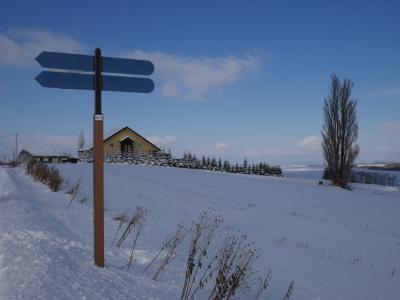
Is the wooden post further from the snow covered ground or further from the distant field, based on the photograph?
the distant field

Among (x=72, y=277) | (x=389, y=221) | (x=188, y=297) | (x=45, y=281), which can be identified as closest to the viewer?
(x=45, y=281)

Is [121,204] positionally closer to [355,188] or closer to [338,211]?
[338,211]

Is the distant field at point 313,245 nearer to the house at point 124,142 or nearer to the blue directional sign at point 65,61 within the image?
the blue directional sign at point 65,61

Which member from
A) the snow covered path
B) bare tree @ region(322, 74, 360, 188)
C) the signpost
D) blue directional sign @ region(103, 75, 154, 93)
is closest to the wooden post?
the signpost

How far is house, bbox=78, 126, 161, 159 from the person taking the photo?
49.5m

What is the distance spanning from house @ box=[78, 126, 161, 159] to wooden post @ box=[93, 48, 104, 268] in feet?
149

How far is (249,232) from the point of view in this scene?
8945mm

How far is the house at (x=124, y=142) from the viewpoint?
49481mm

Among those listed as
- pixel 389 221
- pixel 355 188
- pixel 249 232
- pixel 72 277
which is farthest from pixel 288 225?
pixel 355 188

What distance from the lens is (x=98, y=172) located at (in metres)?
3.82

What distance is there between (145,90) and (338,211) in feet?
44.5

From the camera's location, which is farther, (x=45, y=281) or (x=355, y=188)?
(x=355, y=188)

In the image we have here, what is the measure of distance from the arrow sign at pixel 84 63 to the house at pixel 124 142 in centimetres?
4516

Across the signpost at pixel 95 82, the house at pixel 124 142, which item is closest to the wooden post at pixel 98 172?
the signpost at pixel 95 82
